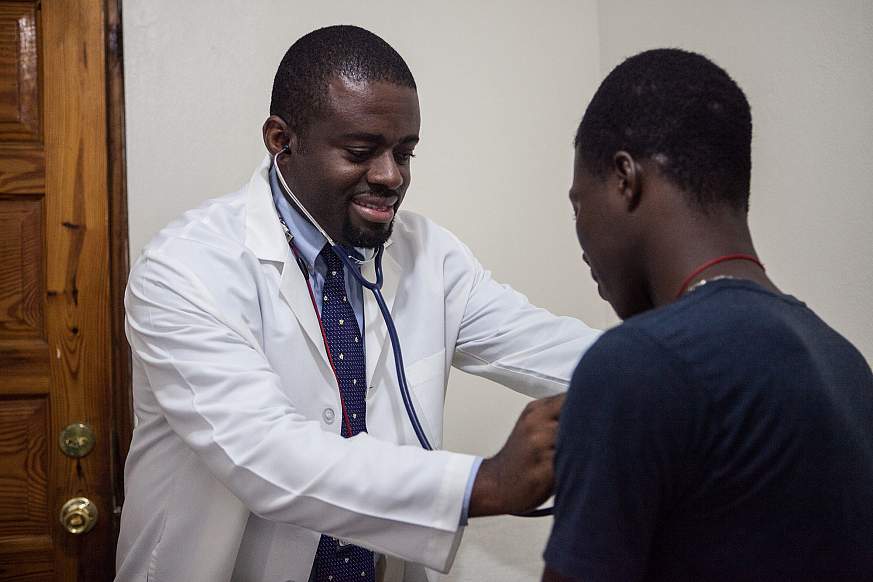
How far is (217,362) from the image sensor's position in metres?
1.09

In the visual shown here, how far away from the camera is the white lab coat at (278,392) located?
100 cm

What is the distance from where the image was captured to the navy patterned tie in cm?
125

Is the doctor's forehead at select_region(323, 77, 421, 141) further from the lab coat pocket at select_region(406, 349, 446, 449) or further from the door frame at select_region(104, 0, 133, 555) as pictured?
the door frame at select_region(104, 0, 133, 555)

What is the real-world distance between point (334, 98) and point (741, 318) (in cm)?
82

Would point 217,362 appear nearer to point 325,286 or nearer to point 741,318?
point 325,286

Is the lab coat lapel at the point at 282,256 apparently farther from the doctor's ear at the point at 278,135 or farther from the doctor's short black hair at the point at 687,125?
the doctor's short black hair at the point at 687,125

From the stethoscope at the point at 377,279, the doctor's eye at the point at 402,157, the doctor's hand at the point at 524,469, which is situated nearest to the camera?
the doctor's hand at the point at 524,469

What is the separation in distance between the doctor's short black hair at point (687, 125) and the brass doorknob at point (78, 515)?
1.37 meters

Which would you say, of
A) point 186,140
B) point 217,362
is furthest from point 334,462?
point 186,140

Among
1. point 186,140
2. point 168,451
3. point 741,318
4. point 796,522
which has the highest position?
point 186,140

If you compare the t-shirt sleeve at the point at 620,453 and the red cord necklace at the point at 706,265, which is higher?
the red cord necklace at the point at 706,265

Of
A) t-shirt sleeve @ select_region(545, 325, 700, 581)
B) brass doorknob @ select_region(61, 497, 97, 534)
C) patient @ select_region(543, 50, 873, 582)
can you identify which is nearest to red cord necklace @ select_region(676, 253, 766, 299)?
patient @ select_region(543, 50, 873, 582)

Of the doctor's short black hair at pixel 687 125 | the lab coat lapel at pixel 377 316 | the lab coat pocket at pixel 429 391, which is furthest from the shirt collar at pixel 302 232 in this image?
the doctor's short black hair at pixel 687 125

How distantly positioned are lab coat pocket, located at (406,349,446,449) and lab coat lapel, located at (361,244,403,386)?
60mm
